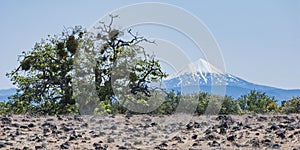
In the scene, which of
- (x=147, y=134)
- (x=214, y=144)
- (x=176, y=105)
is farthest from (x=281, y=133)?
(x=176, y=105)

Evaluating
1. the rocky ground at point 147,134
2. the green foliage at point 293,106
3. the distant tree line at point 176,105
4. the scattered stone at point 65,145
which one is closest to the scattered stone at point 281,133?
the rocky ground at point 147,134

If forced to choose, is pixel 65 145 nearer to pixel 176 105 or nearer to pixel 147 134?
pixel 147 134

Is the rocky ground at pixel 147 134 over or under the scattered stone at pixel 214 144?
over

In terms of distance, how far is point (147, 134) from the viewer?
658 inches

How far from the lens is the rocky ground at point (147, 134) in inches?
571

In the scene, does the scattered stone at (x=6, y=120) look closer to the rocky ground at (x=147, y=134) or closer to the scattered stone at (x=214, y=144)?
the rocky ground at (x=147, y=134)

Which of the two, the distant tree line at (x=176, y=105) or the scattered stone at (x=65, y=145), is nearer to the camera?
the scattered stone at (x=65, y=145)

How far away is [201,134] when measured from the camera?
53.7ft

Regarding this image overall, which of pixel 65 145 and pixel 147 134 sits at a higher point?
pixel 147 134

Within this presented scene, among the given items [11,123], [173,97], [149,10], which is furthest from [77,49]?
[11,123]

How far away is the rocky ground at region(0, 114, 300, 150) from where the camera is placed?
47.5 feet

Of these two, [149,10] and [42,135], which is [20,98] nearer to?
[149,10]

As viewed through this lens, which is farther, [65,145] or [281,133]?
[281,133]

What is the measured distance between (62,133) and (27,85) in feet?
96.8
